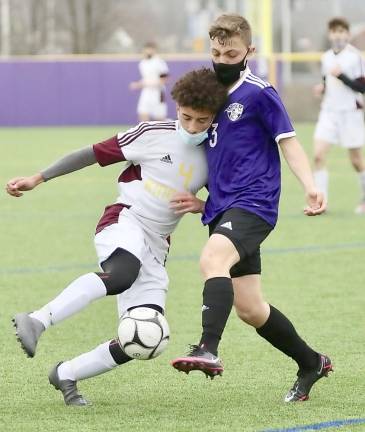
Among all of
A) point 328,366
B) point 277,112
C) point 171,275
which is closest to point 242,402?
point 328,366

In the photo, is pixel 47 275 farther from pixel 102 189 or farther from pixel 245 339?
pixel 102 189

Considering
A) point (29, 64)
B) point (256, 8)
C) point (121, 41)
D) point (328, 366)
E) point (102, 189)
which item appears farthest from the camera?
point (121, 41)

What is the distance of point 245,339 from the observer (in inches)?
300

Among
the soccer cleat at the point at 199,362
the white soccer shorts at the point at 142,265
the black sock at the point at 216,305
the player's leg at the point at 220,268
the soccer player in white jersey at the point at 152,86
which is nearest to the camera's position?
the soccer cleat at the point at 199,362

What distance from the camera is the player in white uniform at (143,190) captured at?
5.70 metres

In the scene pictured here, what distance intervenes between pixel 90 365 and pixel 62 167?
3.05 ft

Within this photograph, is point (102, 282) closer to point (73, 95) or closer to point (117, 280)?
point (117, 280)

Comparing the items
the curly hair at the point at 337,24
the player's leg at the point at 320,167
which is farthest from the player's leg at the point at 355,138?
the curly hair at the point at 337,24

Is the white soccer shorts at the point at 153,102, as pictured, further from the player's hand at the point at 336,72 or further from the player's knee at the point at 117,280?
the player's knee at the point at 117,280

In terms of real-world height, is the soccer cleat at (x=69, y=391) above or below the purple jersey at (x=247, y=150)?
below

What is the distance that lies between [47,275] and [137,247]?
4.53 metres

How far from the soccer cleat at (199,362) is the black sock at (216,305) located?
0.41 feet

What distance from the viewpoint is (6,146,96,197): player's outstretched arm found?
19.0 ft

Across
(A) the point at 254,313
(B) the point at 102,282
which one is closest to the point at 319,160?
(A) the point at 254,313
